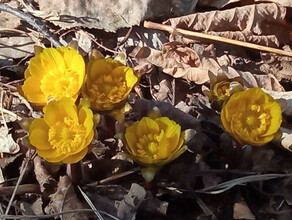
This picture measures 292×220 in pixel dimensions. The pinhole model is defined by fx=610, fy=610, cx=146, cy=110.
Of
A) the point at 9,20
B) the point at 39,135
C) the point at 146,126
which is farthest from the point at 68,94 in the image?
the point at 9,20

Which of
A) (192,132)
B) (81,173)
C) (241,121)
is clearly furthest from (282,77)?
(81,173)

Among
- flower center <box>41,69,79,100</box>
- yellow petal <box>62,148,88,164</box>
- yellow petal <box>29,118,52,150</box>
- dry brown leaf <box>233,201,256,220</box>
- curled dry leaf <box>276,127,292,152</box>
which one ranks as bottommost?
dry brown leaf <box>233,201,256,220</box>

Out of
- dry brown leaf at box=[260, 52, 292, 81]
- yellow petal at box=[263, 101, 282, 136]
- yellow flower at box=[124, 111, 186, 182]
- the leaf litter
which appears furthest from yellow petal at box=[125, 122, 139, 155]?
dry brown leaf at box=[260, 52, 292, 81]

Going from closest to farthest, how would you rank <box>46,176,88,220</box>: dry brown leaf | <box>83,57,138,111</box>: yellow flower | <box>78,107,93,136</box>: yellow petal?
<box>78,107,93,136</box>: yellow petal → <box>83,57,138,111</box>: yellow flower → <box>46,176,88,220</box>: dry brown leaf

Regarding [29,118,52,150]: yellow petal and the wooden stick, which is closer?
[29,118,52,150]: yellow petal

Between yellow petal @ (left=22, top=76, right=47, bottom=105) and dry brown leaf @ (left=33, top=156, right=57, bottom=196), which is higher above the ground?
yellow petal @ (left=22, top=76, right=47, bottom=105)

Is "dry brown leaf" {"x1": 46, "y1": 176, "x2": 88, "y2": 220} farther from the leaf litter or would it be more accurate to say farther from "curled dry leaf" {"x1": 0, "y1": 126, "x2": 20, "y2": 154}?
"curled dry leaf" {"x1": 0, "y1": 126, "x2": 20, "y2": 154}

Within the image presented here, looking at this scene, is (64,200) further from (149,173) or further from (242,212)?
(242,212)

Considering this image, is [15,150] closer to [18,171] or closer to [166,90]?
[18,171]
